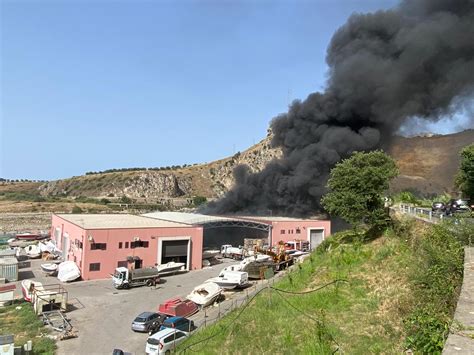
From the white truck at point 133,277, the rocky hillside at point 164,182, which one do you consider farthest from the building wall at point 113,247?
the rocky hillside at point 164,182

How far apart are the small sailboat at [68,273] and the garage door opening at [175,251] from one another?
7.90m

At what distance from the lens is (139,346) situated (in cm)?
1936

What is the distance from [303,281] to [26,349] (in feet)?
45.1

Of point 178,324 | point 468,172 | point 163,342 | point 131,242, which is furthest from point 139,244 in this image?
point 468,172

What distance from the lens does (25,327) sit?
2198 centimetres

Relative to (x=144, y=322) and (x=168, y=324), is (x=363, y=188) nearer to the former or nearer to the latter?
(x=168, y=324)

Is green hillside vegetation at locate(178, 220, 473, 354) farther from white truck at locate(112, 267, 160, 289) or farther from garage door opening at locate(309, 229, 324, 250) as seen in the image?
garage door opening at locate(309, 229, 324, 250)

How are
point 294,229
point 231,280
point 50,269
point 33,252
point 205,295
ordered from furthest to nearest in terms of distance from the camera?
point 294,229, point 33,252, point 50,269, point 231,280, point 205,295

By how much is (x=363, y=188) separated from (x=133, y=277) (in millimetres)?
20506

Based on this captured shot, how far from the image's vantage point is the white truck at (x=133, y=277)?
3125cm

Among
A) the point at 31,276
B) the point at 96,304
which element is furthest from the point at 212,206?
the point at 96,304

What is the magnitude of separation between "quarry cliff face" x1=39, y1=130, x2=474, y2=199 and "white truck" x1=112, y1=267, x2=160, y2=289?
107m

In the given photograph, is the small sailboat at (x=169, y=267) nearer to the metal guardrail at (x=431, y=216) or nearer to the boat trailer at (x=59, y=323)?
the boat trailer at (x=59, y=323)

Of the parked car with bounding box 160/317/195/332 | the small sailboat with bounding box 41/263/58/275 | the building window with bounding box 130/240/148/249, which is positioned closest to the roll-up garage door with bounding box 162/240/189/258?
the building window with bounding box 130/240/148/249
